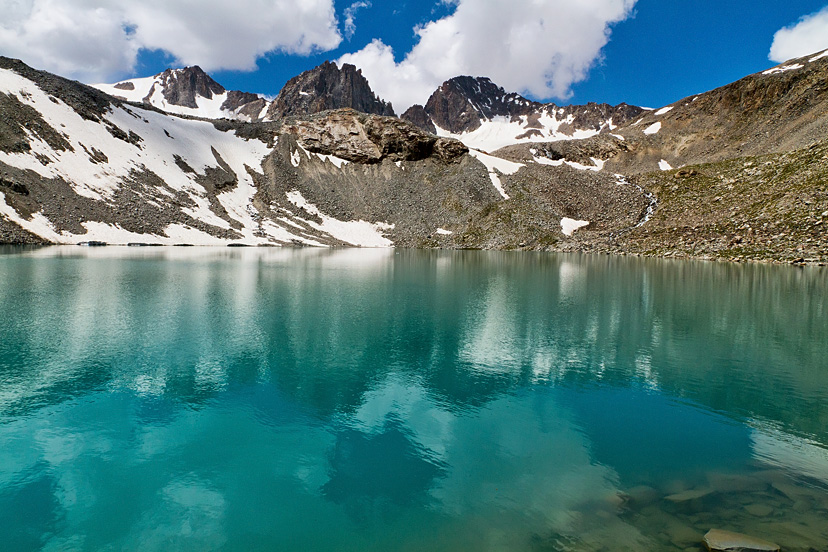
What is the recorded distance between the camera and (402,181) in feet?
425

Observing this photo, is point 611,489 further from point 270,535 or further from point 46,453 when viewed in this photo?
point 46,453

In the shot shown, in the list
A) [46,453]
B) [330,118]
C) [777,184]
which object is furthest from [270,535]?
[330,118]

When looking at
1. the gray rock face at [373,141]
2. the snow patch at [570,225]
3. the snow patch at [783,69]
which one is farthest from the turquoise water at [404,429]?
the snow patch at [783,69]

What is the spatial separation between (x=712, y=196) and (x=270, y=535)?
98.9 m

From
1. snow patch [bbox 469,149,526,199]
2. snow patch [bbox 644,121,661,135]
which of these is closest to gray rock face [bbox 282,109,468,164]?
snow patch [bbox 469,149,526,199]

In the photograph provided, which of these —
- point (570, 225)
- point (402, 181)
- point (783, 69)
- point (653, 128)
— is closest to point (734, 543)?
point (570, 225)

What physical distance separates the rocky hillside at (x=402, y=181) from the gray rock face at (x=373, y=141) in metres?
0.43

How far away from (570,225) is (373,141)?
67232 mm

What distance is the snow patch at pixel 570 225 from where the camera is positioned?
98.5m

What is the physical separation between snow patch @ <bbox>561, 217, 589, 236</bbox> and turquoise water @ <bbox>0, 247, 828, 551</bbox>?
247 ft

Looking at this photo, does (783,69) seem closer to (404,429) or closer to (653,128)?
(653,128)

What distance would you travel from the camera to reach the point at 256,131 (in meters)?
141

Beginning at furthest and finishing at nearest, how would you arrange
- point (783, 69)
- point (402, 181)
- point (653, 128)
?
point (653, 128), point (783, 69), point (402, 181)

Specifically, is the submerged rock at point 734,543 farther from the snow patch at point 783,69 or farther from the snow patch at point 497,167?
the snow patch at point 783,69
